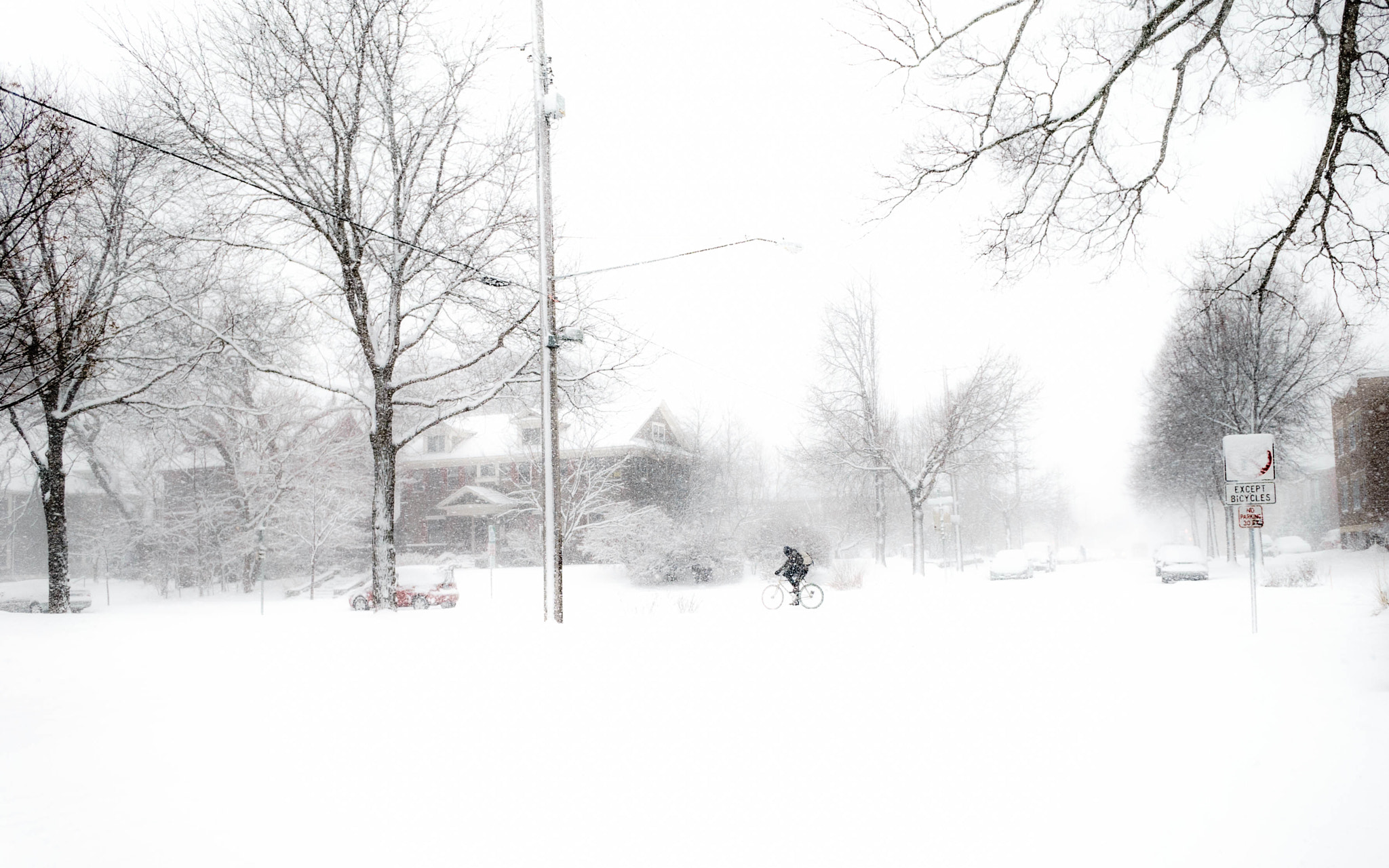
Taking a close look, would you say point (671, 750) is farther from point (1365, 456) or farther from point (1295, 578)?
point (1365, 456)

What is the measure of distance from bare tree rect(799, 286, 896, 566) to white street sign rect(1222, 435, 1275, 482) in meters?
21.6

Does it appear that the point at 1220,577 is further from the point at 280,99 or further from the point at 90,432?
the point at 90,432

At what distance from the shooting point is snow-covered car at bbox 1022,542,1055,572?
43.8 meters

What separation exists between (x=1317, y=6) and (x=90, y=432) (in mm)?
Result: 38127

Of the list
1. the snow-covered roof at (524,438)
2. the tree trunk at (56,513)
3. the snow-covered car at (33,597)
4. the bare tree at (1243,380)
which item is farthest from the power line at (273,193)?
the bare tree at (1243,380)

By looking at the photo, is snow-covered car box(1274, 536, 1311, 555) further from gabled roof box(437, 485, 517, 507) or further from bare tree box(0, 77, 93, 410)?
bare tree box(0, 77, 93, 410)

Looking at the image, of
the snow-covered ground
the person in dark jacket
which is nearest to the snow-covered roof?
the person in dark jacket

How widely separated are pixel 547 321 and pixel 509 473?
33.2 meters

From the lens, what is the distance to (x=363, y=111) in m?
16.8

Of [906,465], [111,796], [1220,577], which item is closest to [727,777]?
[111,796]

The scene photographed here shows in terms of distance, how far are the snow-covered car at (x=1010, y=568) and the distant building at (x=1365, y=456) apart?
13.5 meters

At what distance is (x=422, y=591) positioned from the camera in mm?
26875

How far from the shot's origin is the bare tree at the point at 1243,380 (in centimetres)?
2555

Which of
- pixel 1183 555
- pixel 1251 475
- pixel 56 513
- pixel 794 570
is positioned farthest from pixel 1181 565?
A: pixel 56 513
